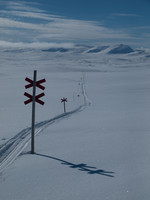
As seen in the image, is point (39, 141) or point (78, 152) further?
point (39, 141)

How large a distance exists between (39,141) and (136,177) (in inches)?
223

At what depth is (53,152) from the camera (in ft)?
30.7

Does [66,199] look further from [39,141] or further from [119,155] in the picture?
[39,141]

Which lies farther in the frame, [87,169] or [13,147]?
[13,147]

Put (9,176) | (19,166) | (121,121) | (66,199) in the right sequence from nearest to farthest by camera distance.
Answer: (66,199), (9,176), (19,166), (121,121)

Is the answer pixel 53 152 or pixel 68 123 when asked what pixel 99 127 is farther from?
pixel 53 152

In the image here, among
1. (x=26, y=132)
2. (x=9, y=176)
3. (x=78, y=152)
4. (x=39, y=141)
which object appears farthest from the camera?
(x=26, y=132)

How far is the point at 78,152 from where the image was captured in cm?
911

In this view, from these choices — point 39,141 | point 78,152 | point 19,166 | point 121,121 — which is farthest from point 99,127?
point 19,166

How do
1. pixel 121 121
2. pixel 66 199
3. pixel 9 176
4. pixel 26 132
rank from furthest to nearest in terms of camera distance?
pixel 121 121, pixel 26 132, pixel 9 176, pixel 66 199

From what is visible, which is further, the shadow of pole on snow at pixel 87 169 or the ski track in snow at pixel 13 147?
the ski track in snow at pixel 13 147

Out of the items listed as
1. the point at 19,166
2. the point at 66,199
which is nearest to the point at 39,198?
the point at 66,199

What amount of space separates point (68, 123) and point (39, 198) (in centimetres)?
962

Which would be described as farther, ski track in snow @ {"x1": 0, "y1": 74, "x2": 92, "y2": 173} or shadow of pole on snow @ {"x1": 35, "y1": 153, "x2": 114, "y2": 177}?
ski track in snow @ {"x1": 0, "y1": 74, "x2": 92, "y2": 173}
